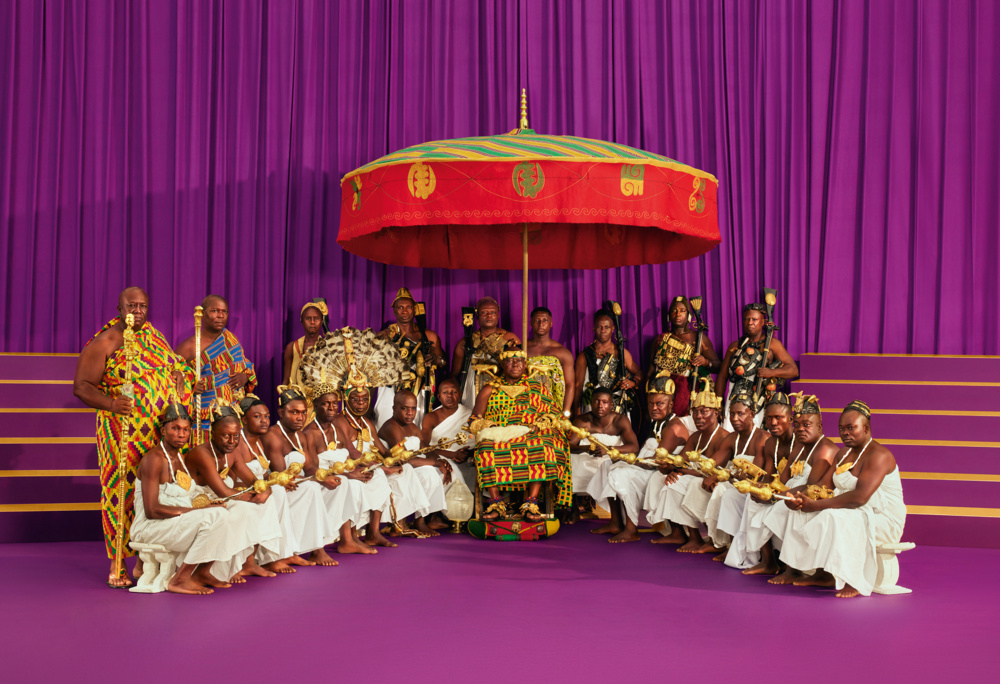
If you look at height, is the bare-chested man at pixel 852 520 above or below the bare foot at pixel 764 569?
above

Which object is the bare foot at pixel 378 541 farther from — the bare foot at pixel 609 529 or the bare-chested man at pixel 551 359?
the bare-chested man at pixel 551 359

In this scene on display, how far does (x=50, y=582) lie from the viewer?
17.7 feet

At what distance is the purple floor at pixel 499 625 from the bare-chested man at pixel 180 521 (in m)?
0.22

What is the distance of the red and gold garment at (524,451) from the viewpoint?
686 cm

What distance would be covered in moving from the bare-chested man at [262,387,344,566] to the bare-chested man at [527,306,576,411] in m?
1.99

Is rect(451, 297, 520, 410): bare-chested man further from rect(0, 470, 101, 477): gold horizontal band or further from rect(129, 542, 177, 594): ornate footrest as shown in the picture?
rect(129, 542, 177, 594): ornate footrest

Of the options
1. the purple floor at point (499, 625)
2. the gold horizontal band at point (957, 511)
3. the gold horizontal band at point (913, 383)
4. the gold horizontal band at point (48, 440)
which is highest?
the gold horizontal band at point (913, 383)

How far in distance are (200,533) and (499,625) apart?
1741mm

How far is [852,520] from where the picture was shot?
522 centimetres

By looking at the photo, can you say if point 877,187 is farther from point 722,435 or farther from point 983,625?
point 983,625

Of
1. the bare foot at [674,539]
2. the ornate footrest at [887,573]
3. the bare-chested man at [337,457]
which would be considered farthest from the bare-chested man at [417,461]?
the ornate footrest at [887,573]

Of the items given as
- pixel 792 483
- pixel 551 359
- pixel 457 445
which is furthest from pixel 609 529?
pixel 792 483

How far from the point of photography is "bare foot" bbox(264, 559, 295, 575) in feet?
18.8

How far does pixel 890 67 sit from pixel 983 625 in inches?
249
